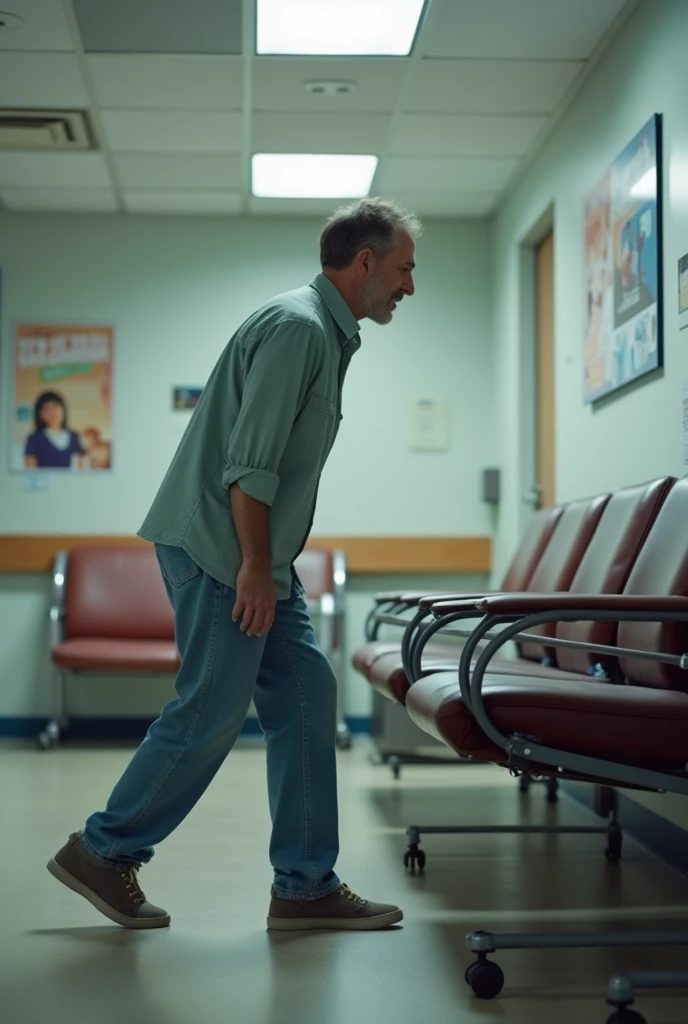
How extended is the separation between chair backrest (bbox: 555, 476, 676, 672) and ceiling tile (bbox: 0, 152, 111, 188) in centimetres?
312

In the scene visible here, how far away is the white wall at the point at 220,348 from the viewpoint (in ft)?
20.5

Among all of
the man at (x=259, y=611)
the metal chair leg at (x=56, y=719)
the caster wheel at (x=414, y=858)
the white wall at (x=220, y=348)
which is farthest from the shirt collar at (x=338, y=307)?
the white wall at (x=220, y=348)

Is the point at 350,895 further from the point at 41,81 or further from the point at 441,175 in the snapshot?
the point at 441,175

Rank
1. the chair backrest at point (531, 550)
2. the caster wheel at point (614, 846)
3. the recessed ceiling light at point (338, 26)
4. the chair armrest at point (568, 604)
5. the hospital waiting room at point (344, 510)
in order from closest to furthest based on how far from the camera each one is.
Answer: the chair armrest at point (568, 604), the hospital waiting room at point (344, 510), the caster wheel at point (614, 846), the recessed ceiling light at point (338, 26), the chair backrest at point (531, 550)

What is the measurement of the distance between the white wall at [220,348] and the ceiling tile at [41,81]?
1.57m

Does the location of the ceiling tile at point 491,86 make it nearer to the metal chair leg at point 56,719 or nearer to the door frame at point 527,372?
the door frame at point 527,372

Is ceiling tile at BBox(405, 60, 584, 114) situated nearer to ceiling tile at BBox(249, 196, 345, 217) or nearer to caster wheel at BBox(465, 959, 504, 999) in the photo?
ceiling tile at BBox(249, 196, 345, 217)

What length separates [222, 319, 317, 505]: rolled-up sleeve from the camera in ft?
7.88

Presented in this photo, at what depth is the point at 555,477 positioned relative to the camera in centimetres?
501

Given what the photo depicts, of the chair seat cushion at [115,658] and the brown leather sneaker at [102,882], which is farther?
the chair seat cushion at [115,658]

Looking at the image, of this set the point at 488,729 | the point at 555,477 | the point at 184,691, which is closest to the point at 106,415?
the point at 555,477

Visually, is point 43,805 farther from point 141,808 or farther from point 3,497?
point 3,497

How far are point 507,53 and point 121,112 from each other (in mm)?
1582

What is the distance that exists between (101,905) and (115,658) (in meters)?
2.95
